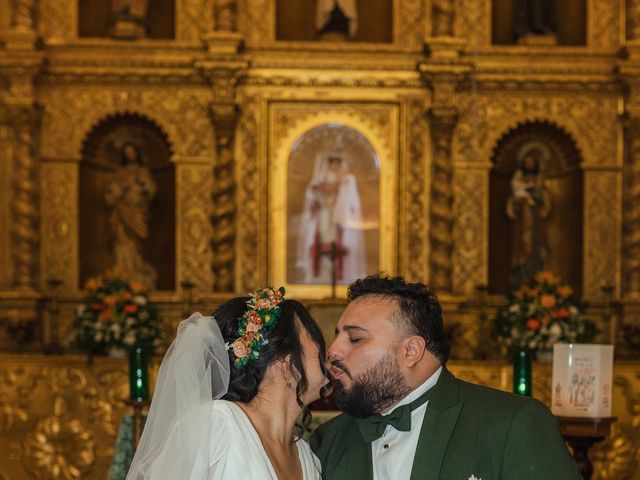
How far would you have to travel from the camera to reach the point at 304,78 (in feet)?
36.8

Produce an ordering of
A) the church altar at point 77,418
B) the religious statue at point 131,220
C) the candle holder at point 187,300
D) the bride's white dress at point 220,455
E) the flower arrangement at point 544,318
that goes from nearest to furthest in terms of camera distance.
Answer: the bride's white dress at point 220,455
the church altar at point 77,418
the flower arrangement at point 544,318
the candle holder at point 187,300
the religious statue at point 131,220

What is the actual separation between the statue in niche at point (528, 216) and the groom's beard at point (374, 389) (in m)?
8.34

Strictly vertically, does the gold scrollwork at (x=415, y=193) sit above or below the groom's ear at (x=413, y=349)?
above

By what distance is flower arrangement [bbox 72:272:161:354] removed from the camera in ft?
28.1

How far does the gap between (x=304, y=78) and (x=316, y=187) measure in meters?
1.28

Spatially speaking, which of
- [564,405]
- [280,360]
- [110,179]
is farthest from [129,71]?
[280,360]

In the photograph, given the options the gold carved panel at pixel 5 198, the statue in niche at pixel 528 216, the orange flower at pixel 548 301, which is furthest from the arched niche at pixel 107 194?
the orange flower at pixel 548 301

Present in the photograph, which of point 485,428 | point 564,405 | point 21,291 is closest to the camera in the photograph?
point 485,428

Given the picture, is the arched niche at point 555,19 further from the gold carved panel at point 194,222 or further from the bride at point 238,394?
the bride at point 238,394

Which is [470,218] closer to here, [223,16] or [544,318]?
[544,318]

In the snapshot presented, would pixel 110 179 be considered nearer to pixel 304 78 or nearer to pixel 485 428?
pixel 304 78

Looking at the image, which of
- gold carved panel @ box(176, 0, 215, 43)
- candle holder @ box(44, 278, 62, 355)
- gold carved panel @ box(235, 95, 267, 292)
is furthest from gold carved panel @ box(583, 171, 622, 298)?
candle holder @ box(44, 278, 62, 355)

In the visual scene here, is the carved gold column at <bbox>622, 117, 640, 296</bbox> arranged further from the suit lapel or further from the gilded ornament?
the suit lapel

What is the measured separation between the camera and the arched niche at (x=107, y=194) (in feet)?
37.4
